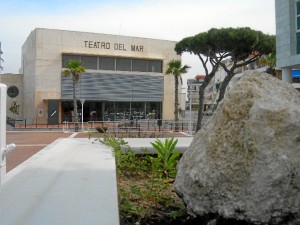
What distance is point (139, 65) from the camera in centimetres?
→ 4541

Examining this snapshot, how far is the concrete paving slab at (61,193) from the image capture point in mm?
2709

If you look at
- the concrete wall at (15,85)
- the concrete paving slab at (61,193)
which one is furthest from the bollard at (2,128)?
the concrete wall at (15,85)

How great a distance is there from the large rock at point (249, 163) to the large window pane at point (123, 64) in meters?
41.4

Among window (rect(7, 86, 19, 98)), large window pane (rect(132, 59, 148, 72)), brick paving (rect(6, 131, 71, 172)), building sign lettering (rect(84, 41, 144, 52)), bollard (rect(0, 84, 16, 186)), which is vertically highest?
building sign lettering (rect(84, 41, 144, 52))

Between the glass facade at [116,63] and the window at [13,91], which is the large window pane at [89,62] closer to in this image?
the glass facade at [116,63]

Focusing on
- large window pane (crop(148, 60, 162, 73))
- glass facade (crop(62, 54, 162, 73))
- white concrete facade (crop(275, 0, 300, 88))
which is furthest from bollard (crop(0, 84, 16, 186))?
large window pane (crop(148, 60, 162, 73))

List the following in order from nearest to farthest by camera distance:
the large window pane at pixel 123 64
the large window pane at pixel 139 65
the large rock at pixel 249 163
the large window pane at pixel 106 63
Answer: the large rock at pixel 249 163 → the large window pane at pixel 106 63 → the large window pane at pixel 123 64 → the large window pane at pixel 139 65

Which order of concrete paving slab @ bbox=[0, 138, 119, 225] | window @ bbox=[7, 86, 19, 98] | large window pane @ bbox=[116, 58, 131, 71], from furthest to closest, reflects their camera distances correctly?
window @ bbox=[7, 86, 19, 98], large window pane @ bbox=[116, 58, 131, 71], concrete paving slab @ bbox=[0, 138, 119, 225]

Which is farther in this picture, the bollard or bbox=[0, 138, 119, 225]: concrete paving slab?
the bollard

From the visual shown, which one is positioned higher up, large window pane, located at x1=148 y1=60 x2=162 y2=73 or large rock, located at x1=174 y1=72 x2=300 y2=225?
large window pane, located at x1=148 y1=60 x2=162 y2=73

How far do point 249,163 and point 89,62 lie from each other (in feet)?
135

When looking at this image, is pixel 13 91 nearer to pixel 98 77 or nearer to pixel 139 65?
pixel 98 77

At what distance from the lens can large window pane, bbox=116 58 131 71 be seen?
44.4 metres

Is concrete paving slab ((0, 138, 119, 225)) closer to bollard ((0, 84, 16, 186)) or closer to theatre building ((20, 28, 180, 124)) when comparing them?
bollard ((0, 84, 16, 186))
